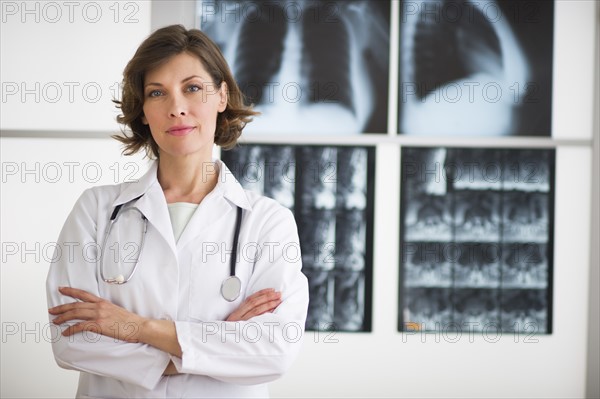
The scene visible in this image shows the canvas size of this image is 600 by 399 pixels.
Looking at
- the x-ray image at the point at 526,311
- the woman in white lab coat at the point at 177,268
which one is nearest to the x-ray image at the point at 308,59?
the x-ray image at the point at 526,311

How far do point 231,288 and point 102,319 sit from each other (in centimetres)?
32

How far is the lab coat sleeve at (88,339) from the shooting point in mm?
1727

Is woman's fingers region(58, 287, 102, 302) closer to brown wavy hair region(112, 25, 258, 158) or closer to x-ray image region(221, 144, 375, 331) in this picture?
brown wavy hair region(112, 25, 258, 158)

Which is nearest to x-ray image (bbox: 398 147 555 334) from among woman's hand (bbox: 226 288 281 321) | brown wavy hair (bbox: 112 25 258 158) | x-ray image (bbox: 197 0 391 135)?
x-ray image (bbox: 197 0 391 135)

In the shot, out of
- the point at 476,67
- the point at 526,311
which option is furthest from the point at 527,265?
the point at 476,67

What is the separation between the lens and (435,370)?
3074 mm

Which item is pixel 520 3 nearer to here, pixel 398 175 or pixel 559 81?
pixel 559 81

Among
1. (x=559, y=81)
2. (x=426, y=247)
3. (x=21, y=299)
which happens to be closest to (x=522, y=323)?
(x=426, y=247)

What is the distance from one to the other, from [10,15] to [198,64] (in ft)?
5.18

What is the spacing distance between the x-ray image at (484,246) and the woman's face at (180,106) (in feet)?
4.59

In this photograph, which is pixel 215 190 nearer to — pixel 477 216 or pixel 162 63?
pixel 162 63

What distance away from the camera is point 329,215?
304cm

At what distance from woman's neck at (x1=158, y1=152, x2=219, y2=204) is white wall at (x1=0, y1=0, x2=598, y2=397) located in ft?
3.70

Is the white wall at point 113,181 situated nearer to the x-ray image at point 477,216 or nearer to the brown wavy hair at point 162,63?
the x-ray image at point 477,216
